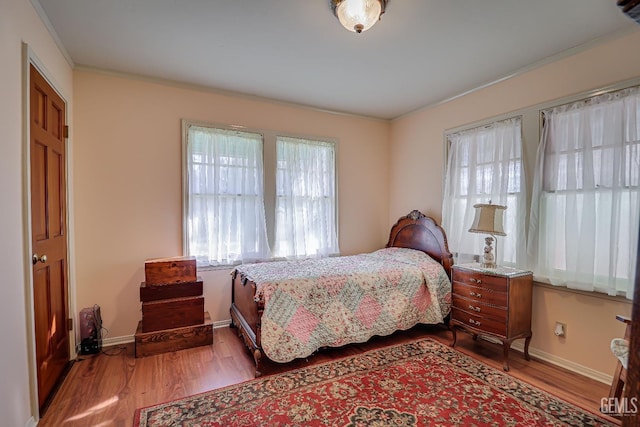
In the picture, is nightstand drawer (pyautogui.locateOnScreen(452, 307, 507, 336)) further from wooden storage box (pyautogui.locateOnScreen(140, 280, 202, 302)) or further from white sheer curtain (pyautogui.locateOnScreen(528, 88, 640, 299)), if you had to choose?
wooden storage box (pyautogui.locateOnScreen(140, 280, 202, 302))

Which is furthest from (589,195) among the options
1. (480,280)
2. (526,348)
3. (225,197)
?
(225,197)

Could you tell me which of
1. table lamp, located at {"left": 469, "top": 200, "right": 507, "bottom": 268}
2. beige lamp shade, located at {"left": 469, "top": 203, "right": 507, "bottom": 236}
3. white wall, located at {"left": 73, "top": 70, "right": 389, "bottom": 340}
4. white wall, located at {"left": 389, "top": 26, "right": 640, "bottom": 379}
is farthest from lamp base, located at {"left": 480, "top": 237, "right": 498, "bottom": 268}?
white wall, located at {"left": 73, "top": 70, "right": 389, "bottom": 340}

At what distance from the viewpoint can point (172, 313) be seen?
2906 millimetres

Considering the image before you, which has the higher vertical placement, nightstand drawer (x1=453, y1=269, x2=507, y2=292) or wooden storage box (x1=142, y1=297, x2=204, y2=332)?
nightstand drawer (x1=453, y1=269, x2=507, y2=292)

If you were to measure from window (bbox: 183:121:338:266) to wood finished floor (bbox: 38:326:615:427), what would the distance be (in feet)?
3.52

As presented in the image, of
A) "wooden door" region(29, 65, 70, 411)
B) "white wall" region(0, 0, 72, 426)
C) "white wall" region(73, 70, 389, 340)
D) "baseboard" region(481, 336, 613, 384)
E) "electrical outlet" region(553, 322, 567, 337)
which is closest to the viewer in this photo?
"white wall" region(0, 0, 72, 426)

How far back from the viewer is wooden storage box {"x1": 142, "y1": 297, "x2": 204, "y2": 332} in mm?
2838

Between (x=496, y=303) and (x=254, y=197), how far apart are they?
8.72 feet

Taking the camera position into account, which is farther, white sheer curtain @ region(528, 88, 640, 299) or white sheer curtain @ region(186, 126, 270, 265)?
white sheer curtain @ region(186, 126, 270, 265)

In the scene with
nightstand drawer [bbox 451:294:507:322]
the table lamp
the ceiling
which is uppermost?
the ceiling

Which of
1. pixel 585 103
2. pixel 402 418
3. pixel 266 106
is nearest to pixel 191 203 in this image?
pixel 266 106

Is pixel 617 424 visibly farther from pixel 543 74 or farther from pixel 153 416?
pixel 153 416

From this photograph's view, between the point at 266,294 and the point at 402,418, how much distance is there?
1.26 metres

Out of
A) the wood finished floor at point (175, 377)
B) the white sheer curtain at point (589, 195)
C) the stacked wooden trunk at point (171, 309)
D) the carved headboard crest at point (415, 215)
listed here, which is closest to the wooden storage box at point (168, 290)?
the stacked wooden trunk at point (171, 309)
